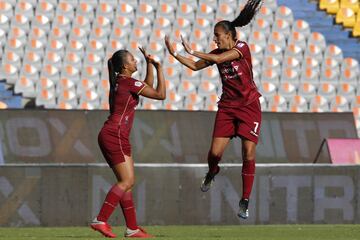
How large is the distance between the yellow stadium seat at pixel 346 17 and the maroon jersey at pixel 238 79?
13.2 metres

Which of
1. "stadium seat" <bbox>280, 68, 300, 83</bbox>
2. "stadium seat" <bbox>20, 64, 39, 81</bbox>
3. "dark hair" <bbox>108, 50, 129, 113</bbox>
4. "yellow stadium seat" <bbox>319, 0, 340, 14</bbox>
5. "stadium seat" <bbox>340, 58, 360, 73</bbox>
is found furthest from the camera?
"yellow stadium seat" <bbox>319, 0, 340, 14</bbox>

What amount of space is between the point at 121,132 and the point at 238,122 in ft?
4.22

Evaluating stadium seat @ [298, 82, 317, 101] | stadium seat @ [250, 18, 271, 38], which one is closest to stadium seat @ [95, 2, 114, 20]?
stadium seat @ [250, 18, 271, 38]

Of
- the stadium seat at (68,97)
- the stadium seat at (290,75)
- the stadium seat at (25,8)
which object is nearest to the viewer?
the stadium seat at (68,97)

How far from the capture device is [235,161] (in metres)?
15.6

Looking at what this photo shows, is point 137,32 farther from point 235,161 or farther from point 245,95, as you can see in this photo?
point 245,95

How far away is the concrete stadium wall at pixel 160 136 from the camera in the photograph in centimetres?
1484

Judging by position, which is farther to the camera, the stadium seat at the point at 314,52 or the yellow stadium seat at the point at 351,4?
the yellow stadium seat at the point at 351,4

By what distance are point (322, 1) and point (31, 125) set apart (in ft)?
32.6

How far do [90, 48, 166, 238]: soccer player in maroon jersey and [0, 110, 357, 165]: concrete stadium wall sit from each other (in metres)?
5.64

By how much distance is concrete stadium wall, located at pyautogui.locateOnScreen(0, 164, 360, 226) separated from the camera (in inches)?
548

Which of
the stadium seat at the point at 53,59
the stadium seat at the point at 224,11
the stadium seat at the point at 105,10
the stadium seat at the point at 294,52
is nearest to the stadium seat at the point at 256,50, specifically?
the stadium seat at the point at 294,52

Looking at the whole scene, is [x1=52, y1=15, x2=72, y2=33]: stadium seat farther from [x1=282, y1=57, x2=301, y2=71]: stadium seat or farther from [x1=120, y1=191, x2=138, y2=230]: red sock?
[x1=120, y1=191, x2=138, y2=230]: red sock

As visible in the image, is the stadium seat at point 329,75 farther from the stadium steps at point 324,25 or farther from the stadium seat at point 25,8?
the stadium seat at point 25,8
